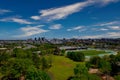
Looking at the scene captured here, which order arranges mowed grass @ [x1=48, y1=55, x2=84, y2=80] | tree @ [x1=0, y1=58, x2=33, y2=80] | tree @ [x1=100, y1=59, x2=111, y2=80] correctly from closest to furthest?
tree @ [x1=0, y1=58, x2=33, y2=80] < mowed grass @ [x1=48, y1=55, x2=84, y2=80] < tree @ [x1=100, y1=59, x2=111, y2=80]

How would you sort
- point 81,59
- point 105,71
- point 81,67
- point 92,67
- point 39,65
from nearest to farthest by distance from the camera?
point 81,67
point 105,71
point 39,65
point 92,67
point 81,59

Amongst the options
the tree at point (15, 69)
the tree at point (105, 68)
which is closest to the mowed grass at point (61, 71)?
the tree at point (15, 69)

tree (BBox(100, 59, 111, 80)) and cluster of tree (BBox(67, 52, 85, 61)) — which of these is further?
cluster of tree (BBox(67, 52, 85, 61))

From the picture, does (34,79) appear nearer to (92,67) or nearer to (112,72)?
(112,72)

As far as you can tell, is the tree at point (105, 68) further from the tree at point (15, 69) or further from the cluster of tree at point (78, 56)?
the cluster of tree at point (78, 56)

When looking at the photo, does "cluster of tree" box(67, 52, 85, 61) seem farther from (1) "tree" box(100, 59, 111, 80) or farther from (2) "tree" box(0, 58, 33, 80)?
(2) "tree" box(0, 58, 33, 80)

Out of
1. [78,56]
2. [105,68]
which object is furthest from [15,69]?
[78,56]

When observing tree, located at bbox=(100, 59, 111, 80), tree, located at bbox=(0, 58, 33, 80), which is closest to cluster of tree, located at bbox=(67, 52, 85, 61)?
tree, located at bbox=(100, 59, 111, 80)

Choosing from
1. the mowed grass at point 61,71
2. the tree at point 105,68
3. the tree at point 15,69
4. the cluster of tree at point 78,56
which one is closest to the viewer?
the tree at point 15,69

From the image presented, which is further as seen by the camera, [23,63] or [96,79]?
[23,63]

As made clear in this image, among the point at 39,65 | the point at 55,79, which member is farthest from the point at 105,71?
the point at 39,65

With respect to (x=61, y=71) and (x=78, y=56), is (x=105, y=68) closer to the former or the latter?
(x=61, y=71)
